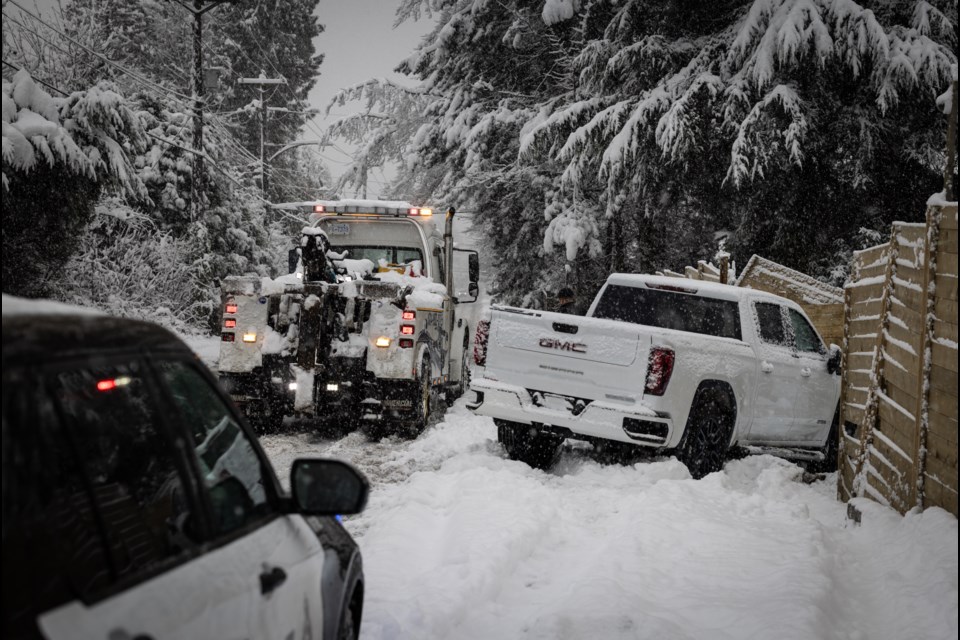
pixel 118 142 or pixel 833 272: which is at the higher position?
pixel 118 142

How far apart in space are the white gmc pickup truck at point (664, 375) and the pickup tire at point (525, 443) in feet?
0.04

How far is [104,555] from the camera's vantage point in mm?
1695

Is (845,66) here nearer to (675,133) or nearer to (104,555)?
(675,133)

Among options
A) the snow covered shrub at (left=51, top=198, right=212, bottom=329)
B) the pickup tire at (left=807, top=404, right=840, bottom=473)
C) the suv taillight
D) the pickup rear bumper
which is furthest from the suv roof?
the snow covered shrub at (left=51, top=198, right=212, bottom=329)

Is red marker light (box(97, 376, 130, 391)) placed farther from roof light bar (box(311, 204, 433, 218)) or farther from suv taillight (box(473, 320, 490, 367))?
roof light bar (box(311, 204, 433, 218))

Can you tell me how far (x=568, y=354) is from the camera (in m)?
7.84

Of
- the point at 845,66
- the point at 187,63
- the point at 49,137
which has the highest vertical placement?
the point at 187,63

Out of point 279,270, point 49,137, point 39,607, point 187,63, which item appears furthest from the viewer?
point 187,63

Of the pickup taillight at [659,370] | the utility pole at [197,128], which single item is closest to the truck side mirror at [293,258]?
the pickup taillight at [659,370]

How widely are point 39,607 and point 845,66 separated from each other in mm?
13810

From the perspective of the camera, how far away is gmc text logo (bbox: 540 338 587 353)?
25.5 ft

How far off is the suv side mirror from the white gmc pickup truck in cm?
511

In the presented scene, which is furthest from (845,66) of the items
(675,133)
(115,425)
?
(115,425)

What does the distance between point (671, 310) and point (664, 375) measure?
185cm
